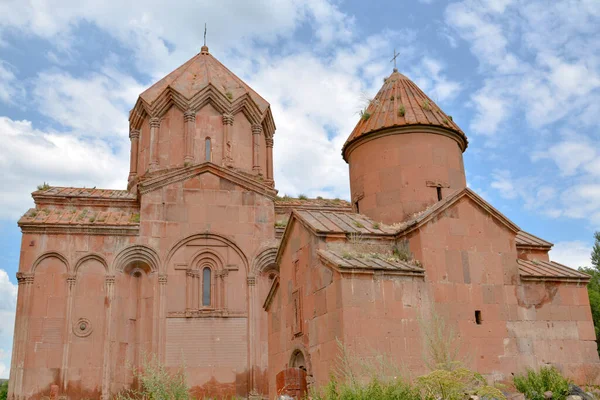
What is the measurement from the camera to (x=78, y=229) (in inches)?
491

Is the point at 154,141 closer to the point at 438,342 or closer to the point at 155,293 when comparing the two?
the point at 155,293

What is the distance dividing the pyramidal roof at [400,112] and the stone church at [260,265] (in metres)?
0.03

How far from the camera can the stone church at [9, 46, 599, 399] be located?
8.30 m

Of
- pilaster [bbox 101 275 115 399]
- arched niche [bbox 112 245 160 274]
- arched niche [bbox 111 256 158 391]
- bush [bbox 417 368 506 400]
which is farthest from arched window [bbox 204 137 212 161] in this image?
bush [bbox 417 368 506 400]

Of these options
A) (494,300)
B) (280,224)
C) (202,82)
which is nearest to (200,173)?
(280,224)

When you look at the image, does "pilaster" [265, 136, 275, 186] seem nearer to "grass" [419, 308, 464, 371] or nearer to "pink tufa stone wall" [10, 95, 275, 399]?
"pink tufa stone wall" [10, 95, 275, 399]

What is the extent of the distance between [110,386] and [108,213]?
369 centimetres

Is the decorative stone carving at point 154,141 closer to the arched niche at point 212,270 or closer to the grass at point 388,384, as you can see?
the arched niche at point 212,270

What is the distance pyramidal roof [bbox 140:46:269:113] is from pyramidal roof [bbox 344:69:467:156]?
5.16 metres

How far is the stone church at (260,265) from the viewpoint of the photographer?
8305mm

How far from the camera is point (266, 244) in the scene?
13.2m

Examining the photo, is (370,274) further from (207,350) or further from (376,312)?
(207,350)

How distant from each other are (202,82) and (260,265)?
5046 mm

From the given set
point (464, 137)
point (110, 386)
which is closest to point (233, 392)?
point (110, 386)
